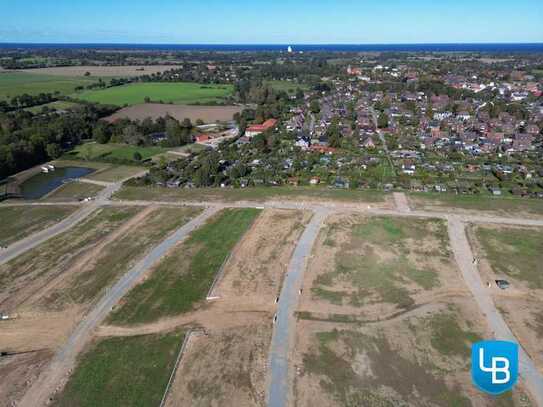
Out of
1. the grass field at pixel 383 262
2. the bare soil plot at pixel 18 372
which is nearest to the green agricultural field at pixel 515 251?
the grass field at pixel 383 262

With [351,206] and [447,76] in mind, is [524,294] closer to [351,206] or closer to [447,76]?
[351,206]

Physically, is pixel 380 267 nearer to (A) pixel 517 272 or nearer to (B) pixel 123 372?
(A) pixel 517 272

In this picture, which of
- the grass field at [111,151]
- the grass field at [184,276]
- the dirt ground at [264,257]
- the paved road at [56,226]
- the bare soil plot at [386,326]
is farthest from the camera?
the grass field at [111,151]

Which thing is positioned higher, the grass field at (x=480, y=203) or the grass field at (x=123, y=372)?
the grass field at (x=480, y=203)

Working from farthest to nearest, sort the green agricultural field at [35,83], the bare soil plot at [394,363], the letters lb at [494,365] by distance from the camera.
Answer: the green agricultural field at [35,83], the letters lb at [494,365], the bare soil plot at [394,363]

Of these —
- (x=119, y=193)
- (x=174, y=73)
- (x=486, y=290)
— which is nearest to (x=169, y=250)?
(x=119, y=193)

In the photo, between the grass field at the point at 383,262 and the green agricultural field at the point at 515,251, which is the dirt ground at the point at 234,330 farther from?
the green agricultural field at the point at 515,251

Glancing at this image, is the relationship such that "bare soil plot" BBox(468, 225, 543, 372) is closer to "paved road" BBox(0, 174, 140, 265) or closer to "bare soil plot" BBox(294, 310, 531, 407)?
"bare soil plot" BBox(294, 310, 531, 407)

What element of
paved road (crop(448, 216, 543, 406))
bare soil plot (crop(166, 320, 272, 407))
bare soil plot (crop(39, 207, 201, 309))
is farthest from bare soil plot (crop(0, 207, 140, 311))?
paved road (crop(448, 216, 543, 406))
